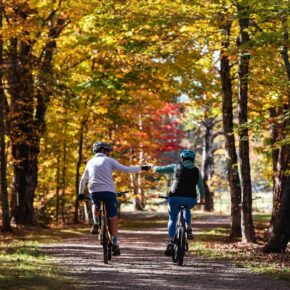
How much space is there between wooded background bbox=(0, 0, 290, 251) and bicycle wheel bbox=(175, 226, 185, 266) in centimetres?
321

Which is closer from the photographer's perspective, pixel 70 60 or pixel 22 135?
pixel 22 135

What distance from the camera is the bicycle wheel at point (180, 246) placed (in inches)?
470

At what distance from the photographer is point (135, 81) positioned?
86.0 ft

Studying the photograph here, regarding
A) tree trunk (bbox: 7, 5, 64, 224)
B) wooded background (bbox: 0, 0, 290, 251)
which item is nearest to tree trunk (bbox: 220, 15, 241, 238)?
wooded background (bbox: 0, 0, 290, 251)

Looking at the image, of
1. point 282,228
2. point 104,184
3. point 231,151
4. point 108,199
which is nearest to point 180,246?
point 108,199

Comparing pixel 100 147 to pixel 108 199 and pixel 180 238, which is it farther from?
pixel 180 238

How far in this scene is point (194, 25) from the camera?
1773 cm

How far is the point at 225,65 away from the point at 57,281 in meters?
12.0

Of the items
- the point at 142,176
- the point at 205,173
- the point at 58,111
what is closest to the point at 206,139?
the point at 205,173

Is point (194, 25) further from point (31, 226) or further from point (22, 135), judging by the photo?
point (31, 226)

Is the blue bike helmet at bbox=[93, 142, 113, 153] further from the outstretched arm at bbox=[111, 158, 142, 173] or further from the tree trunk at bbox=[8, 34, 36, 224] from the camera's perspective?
the tree trunk at bbox=[8, 34, 36, 224]

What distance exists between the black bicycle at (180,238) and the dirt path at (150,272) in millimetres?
228

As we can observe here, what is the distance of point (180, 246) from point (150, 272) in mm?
1043

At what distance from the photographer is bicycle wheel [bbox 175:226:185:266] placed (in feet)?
39.2
